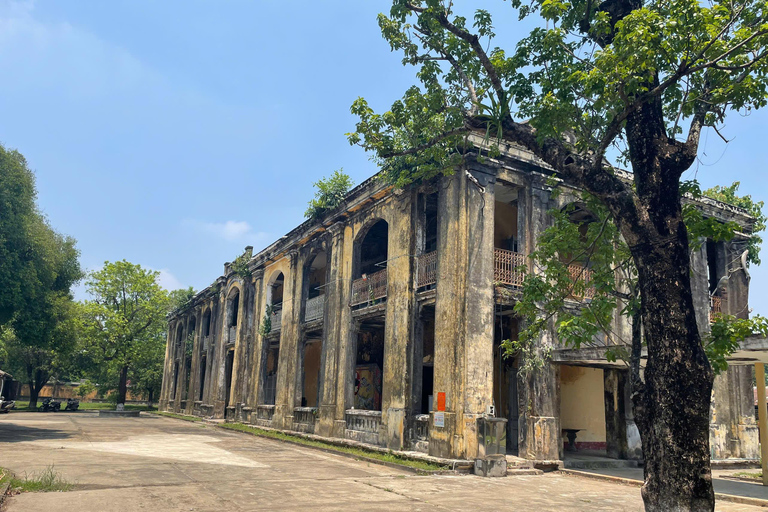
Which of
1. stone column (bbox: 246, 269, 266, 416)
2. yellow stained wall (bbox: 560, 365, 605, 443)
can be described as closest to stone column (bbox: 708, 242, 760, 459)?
yellow stained wall (bbox: 560, 365, 605, 443)

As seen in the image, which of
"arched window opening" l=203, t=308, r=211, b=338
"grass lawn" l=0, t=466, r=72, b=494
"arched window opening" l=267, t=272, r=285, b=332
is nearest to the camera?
"grass lawn" l=0, t=466, r=72, b=494

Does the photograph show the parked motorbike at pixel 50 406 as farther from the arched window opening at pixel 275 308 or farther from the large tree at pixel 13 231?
the large tree at pixel 13 231

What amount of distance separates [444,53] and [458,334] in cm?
658

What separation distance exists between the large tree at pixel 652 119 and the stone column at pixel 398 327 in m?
7.35

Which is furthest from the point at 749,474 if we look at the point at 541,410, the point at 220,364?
the point at 220,364

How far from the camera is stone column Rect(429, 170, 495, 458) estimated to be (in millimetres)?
12203

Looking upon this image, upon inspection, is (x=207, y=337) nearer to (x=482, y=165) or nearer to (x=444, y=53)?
(x=482, y=165)

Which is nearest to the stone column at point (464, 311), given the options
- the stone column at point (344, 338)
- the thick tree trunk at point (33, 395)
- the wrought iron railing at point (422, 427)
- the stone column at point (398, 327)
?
the wrought iron railing at point (422, 427)

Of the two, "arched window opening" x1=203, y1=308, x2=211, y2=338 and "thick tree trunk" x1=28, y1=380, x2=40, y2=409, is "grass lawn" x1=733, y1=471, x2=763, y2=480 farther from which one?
"thick tree trunk" x1=28, y1=380, x2=40, y2=409

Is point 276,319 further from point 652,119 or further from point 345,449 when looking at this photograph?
point 652,119

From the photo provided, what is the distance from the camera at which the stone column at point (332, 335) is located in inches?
683

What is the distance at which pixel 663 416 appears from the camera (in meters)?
4.91

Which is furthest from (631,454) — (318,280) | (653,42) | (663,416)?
(318,280)

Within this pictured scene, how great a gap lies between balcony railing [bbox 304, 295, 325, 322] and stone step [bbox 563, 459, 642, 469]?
9.03m
